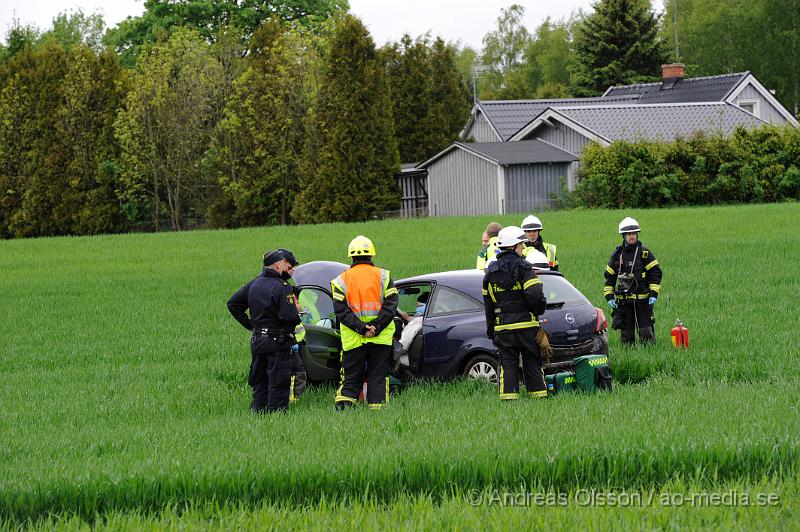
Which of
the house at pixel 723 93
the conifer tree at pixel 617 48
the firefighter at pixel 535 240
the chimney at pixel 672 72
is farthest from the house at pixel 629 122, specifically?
the firefighter at pixel 535 240

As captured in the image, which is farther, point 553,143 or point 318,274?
point 553,143

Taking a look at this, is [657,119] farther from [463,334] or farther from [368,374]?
[368,374]

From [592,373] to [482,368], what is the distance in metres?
1.32

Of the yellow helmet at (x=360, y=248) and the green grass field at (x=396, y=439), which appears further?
the yellow helmet at (x=360, y=248)

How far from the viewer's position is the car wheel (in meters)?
12.2

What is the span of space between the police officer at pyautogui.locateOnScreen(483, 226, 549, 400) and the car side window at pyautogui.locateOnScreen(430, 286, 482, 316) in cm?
105

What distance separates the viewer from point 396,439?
8.73 m

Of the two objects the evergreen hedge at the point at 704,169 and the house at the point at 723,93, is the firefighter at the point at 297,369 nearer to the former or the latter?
the evergreen hedge at the point at 704,169

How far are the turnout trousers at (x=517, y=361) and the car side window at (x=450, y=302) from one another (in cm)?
117

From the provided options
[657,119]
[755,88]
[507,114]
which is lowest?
[657,119]

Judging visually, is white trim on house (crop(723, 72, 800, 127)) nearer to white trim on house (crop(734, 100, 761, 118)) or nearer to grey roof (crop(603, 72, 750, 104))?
grey roof (crop(603, 72, 750, 104))

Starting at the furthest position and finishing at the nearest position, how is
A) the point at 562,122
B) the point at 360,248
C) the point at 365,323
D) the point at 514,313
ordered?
the point at 562,122 < the point at 360,248 < the point at 365,323 < the point at 514,313

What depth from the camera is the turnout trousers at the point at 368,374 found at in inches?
451

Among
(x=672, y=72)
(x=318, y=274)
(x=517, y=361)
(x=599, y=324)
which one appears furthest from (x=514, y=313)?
(x=672, y=72)
